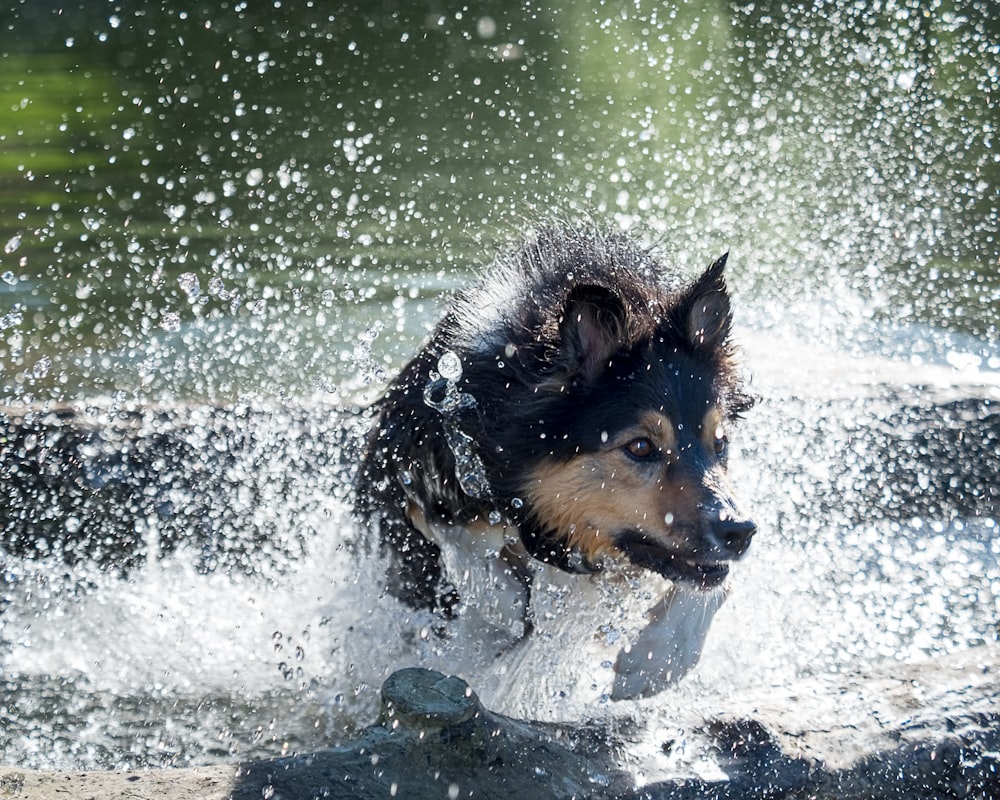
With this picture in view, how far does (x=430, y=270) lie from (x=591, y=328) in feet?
18.9

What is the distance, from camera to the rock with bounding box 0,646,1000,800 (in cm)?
267

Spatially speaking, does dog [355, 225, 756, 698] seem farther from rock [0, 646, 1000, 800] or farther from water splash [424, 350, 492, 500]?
rock [0, 646, 1000, 800]

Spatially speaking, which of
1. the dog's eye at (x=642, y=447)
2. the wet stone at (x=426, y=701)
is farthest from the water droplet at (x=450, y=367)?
the wet stone at (x=426, y=701)

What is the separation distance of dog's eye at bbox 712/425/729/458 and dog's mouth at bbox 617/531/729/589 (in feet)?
1.32

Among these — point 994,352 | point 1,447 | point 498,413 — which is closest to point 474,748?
point 498,413

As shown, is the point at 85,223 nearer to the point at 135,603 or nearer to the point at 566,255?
the point at 135,603

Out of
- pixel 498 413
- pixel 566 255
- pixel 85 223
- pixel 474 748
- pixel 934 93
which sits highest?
pixel 934 93

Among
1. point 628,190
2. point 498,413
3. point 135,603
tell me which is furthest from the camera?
point 628,190

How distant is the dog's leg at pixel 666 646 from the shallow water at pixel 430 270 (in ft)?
0.59

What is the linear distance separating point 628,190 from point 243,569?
7.60 meters

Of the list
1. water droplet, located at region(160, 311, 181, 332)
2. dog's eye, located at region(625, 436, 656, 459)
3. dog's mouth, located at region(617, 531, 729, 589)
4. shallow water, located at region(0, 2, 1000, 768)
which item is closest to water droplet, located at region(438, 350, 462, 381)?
dog's eye, located at region(625, 436, 656, 459)

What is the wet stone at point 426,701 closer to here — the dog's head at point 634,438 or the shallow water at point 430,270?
the shallow water at point 430,270

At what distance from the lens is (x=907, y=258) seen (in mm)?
10547

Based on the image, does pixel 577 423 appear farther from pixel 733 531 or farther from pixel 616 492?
pixel 733 531
